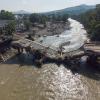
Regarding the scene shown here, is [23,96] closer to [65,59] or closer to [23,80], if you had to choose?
[23,80]

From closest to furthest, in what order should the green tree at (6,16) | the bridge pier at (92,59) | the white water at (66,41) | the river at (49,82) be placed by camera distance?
the river at (49,82), the bridge pier at (92,59), the white water at (66,41), the green tree at (6,16)

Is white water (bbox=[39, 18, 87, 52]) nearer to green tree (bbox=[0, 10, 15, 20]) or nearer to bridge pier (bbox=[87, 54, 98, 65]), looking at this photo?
bridge pier (bbox=[87, 54, 98, 65])

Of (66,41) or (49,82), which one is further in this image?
(66,41)

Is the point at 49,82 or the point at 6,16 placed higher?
the point at 49,82

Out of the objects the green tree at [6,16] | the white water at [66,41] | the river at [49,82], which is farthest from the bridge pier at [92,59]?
the green tree at [6,16]

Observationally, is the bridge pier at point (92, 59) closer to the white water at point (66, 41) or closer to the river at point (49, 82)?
the river at point (49, 82)

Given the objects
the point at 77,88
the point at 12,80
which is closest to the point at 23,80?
the point at 12,80

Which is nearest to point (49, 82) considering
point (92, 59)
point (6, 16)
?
point (92, 59)

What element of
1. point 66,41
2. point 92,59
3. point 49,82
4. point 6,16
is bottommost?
point 66,41

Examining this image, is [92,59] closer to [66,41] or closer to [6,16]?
[66,41]
